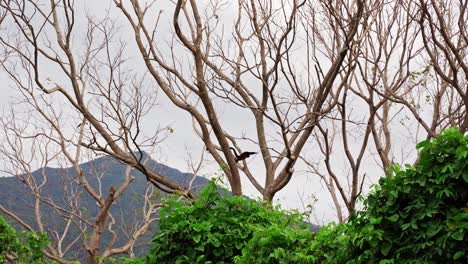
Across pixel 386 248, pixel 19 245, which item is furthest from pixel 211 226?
pixel 19 245

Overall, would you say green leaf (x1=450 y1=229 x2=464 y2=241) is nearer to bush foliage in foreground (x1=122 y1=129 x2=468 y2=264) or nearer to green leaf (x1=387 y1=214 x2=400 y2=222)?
bush foliage in foreground (x1=122 y1=129 x2=468 y2=264)

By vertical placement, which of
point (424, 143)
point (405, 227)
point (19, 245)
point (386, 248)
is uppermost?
point (424, 143)

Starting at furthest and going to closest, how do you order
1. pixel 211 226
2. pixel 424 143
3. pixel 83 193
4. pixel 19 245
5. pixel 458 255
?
pixel 83 193 < pixel 19 245 < pixel 211 226 < pixel 424 143 < pixel 458 255

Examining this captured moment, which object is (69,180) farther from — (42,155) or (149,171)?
(149,171)

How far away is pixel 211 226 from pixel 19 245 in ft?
10.9

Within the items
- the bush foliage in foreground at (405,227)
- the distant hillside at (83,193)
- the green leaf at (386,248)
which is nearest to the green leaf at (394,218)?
the bush foliage in foreground at (405,227)

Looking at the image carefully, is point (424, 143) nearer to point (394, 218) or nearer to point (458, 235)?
point (394, 218)

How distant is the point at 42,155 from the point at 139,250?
17.5 feet

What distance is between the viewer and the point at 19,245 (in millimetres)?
6953

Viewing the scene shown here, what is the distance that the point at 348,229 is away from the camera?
3.34m

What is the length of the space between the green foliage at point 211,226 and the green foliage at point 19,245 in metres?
2.59

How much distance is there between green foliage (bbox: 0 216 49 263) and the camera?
22.3ft

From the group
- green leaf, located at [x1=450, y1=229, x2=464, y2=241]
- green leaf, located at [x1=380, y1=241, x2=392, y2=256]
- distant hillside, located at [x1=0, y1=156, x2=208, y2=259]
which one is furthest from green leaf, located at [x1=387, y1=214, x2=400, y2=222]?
distant hillside, located at [x1=0, y1=156, x2=208, y2=259]

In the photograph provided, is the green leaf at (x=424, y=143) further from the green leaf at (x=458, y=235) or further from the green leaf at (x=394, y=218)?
the green leaf at (x=458, y=235)
